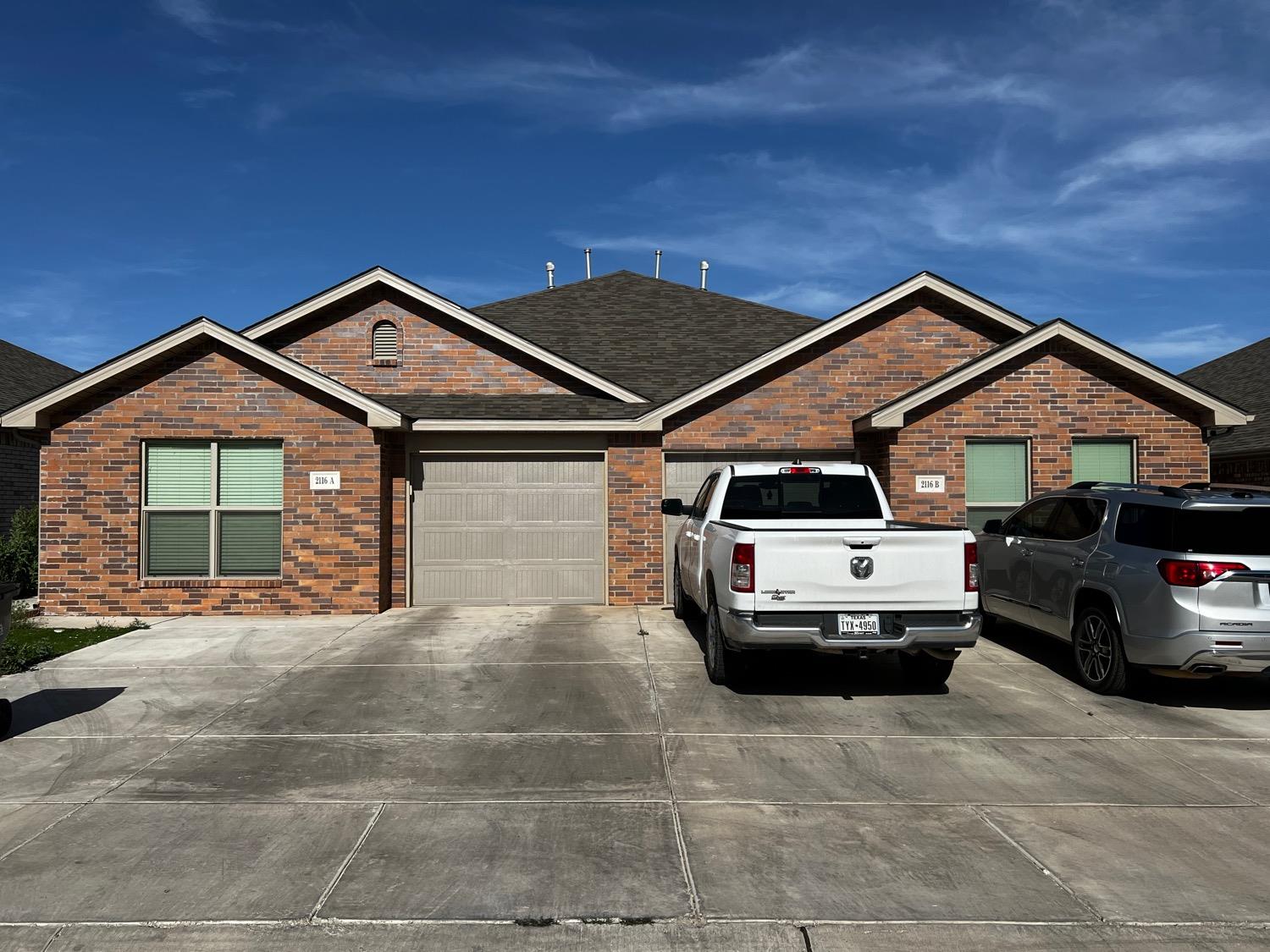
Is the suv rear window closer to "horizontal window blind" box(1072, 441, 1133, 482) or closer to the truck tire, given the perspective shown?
the truck tire

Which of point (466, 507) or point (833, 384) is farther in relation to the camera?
point (833, 384)

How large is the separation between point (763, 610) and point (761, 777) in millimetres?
1669

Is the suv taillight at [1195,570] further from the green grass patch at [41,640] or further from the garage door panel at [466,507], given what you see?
the green grass patch at [41,640]

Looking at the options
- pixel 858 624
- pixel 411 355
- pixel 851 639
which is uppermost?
pixel 411 355

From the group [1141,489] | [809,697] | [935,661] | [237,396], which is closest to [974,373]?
[1141,489]

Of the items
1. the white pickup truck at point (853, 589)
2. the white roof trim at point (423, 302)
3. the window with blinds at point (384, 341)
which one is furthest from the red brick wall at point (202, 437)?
the white pickup truck at point (853, 589)

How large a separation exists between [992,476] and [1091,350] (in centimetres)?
217

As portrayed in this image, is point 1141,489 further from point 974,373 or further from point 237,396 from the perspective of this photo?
point 237,396

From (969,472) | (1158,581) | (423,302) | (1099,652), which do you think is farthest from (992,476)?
(423,302)

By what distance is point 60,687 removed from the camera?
809 centimetres

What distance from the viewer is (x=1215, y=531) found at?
703 cm

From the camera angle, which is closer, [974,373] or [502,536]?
[974,373]

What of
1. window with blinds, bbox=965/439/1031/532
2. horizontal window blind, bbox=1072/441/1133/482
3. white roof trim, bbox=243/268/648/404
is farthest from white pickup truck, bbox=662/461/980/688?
white roof trim, bbox=243/268/648/404

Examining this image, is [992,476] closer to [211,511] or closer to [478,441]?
[478,441]
